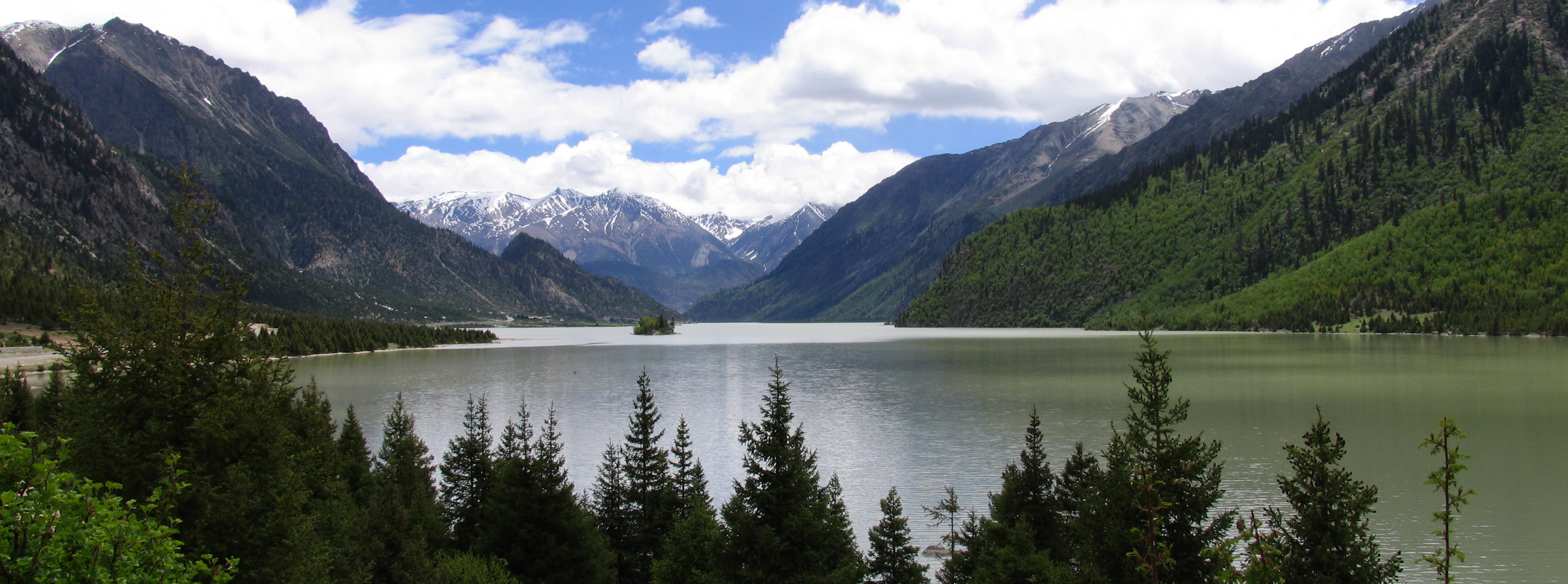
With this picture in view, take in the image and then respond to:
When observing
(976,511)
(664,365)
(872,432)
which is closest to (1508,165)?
(664,365)

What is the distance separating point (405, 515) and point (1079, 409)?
155ft

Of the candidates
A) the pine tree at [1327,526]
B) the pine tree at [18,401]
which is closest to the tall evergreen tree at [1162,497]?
the pine tree at [1327,526]

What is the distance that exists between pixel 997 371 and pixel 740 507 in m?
78.8

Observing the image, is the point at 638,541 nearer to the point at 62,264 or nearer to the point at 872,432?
the point at 872,432

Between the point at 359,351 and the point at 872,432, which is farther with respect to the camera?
the point at 359,351

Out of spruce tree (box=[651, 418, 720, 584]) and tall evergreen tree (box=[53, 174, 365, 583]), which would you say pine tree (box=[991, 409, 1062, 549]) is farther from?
tall evergreen tree (box=[53, 174, 365, 583])

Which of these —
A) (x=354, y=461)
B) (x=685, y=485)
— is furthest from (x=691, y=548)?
(x=354, y=461)

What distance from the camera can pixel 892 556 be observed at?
2500cm

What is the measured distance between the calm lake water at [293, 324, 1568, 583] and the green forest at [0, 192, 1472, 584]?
420cm

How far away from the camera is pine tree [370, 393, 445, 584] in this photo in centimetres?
2498

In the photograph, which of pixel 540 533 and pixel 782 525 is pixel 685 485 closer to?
pixel 540 533

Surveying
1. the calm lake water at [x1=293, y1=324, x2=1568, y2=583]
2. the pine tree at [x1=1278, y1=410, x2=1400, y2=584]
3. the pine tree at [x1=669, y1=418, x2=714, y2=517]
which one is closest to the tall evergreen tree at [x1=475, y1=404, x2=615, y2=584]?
the pine tree at [x1=669, y1=418, x2=714, y2=517]

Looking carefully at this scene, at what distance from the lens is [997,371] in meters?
96.4

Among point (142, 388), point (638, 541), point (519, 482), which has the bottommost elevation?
point (638, 541)
